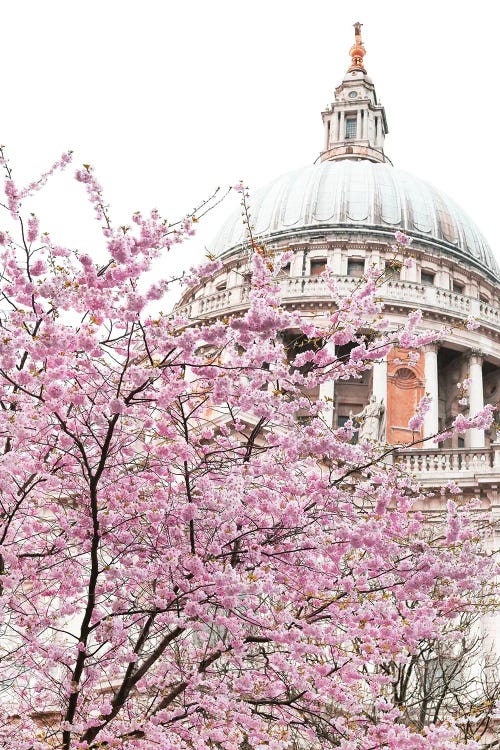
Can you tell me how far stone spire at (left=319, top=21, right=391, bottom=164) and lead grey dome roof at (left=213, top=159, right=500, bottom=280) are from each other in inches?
319

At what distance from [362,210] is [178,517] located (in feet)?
133

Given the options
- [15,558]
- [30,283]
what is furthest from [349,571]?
[30,283]

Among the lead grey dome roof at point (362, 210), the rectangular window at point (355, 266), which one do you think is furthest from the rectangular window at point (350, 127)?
the rectangular window at point (355, 266)

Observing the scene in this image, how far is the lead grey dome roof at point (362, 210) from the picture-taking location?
47.7 meters

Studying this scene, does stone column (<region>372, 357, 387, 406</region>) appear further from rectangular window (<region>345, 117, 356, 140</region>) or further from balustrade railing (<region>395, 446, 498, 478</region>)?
rectangular window (<region>345, 117, 356, 140</region>)

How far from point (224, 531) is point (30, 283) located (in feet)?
10.8

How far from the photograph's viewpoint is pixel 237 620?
9.54 metres

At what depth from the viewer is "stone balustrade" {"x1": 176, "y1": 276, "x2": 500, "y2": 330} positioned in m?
40.1

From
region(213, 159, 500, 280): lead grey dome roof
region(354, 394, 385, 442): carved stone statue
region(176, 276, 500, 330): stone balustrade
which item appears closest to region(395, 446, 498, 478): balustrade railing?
region(354, 394, 385, 442): carved stone statue

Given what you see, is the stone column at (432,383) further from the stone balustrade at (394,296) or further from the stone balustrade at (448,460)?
the stone balustrade at (448,460)

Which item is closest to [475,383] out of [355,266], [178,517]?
[355,266]

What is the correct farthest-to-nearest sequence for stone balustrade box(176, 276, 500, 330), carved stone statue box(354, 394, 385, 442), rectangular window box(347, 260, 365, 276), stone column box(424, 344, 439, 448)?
rectangular window box(347, 260, 365, 276) < stone balustrade box(176, 276, 500, 330) < stone column box(424, 344, 439, 448) < carved stone statue box(354, 394, 385, 442)

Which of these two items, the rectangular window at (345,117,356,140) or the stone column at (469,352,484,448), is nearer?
the stone column at (469,352,484,448)

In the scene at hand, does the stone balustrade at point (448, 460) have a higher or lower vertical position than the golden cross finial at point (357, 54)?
lower
